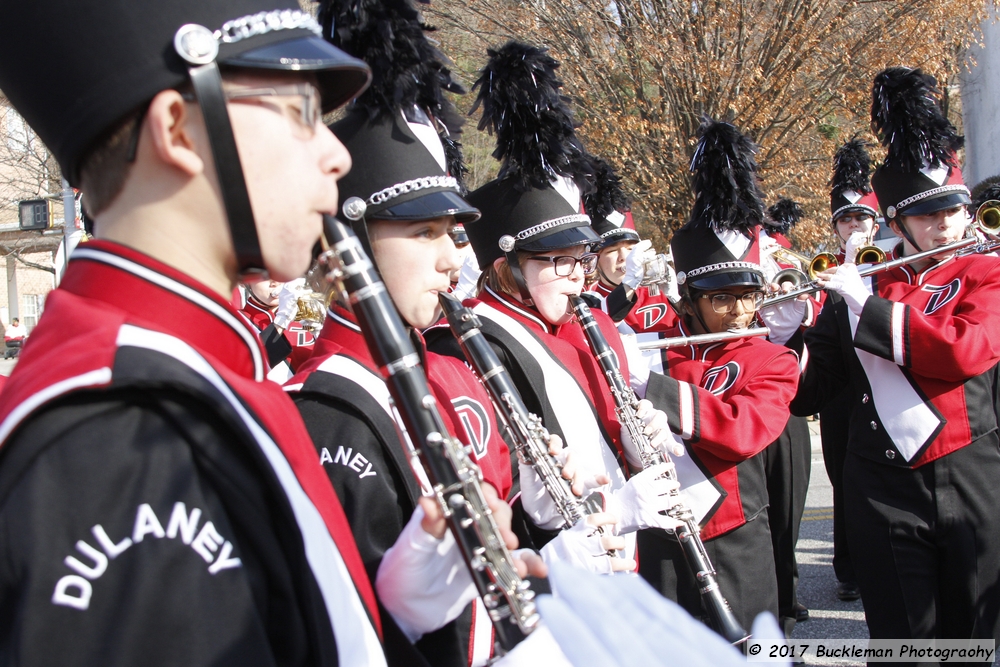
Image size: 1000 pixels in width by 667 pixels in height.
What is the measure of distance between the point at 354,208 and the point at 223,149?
97cm

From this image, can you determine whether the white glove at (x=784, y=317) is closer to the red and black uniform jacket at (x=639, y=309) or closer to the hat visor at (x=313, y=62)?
the red and black uniform jacket at (x=639, y=309)

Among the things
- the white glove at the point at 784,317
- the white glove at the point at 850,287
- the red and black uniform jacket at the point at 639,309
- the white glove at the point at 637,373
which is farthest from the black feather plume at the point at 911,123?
the red and black uniform jacket at the point at 639,309

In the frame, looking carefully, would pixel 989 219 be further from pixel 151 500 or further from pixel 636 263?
pixel 151 500

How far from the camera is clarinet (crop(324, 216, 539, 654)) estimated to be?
1342 mm

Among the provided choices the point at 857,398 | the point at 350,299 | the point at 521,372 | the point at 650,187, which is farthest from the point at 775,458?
the point at 650,187

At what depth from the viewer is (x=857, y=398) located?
4.16 metres

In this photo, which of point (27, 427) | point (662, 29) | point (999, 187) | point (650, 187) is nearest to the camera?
point (27, 427)

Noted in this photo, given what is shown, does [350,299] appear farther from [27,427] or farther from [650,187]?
[650,187]

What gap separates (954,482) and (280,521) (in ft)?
11.4

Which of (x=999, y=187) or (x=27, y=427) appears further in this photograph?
(x=999, y=187)

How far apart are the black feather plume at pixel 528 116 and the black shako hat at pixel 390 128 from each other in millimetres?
1153

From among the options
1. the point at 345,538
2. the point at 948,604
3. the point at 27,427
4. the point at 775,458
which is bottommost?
the point at 948,604

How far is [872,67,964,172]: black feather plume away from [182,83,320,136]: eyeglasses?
402 cm

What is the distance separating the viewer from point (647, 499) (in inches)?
118
